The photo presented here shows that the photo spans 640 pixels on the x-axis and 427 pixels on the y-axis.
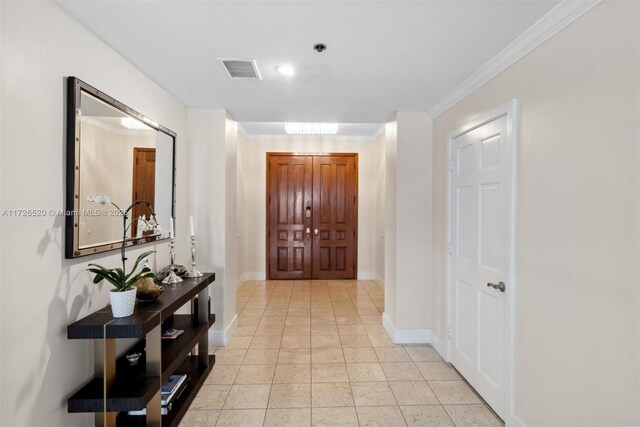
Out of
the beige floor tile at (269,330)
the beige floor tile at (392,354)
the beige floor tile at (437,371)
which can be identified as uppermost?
the beige floor tile at (269,330)

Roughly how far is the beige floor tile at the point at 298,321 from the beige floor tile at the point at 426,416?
5.90ft

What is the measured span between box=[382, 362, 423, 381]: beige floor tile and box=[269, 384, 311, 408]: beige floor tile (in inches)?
28.9

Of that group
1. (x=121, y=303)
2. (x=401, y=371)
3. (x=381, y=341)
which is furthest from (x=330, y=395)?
(x=121, y=303)

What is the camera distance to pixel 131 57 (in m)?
2.13

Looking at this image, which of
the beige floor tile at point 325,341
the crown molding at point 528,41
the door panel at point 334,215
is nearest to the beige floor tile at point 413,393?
the beige floor tile at point 325,341

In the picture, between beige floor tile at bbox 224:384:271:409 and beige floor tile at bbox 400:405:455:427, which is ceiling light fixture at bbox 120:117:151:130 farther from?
beige floor tile at bbox 400:405:455:427

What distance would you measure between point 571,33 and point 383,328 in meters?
3.21

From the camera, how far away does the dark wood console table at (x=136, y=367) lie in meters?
1.59

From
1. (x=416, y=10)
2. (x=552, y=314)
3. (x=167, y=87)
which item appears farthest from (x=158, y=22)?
(x=552, y=314)

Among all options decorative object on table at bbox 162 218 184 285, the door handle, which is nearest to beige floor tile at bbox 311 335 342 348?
decorative object on table at bbox 162 218 184 285

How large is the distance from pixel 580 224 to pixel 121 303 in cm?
236

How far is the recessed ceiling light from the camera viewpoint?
2260mm

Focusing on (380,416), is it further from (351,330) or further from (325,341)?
(351,330)

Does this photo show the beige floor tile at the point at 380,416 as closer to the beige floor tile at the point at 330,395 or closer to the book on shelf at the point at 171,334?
the beige floor tile at the point at 330,395
